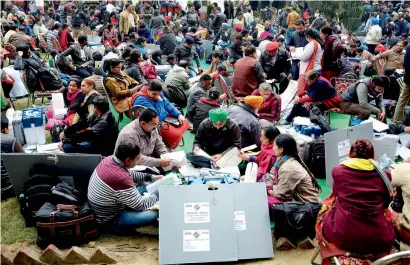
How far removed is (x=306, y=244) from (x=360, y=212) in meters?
1.14

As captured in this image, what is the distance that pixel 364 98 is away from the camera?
725 cm

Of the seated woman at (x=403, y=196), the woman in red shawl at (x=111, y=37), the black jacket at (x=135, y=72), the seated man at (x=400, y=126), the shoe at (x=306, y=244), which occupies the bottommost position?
the woman in red shawl at (x=111, y=37)

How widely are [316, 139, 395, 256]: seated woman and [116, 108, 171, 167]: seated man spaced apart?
2518 millimetres

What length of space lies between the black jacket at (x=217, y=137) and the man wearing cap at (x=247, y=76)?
238 cm

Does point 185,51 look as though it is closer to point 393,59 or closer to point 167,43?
point 167,43

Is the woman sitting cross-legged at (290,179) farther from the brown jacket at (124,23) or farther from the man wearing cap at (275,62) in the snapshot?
the brown jacket at (124,23)

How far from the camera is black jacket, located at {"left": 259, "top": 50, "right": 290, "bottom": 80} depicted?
9.44 meters

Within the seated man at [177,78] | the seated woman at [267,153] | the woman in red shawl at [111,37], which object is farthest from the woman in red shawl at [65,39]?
the seated woman at [267,153]

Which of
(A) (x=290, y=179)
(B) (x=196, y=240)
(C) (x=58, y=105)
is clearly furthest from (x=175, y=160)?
(C) (x=58, y=105)

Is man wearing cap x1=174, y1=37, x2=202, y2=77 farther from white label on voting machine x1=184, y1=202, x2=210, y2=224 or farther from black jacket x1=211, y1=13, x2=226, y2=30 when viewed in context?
white label on voting machine x1=184, y1=202, x2=210, y2=224

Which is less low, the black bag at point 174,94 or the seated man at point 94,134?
the seated man at point 94,134

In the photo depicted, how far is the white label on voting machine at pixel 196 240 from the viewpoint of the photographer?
4.20 metres

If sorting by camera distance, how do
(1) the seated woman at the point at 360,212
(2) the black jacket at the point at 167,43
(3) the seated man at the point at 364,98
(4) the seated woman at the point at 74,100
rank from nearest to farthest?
(1) the seated woman at the point at 360,212 → (4) the seated woman at the point at 74,100 → (3) the seated man at the point at 364,98 → (2) the black jacket at the point at 167,43

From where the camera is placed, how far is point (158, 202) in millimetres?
4586
